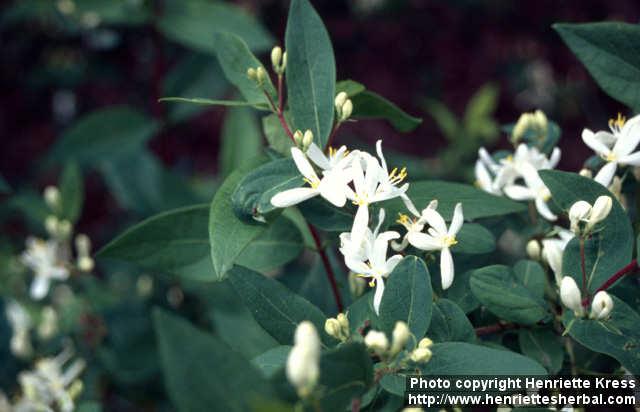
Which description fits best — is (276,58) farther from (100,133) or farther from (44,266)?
(100,133)

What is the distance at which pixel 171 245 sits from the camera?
4.80 ft

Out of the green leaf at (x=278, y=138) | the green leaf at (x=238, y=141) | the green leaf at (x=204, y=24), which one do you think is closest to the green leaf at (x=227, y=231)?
the green leaf at (x=278, y=138)

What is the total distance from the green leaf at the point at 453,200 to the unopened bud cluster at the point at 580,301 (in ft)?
0.76

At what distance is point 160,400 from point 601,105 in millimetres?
3450

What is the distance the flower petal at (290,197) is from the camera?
120 centimetres

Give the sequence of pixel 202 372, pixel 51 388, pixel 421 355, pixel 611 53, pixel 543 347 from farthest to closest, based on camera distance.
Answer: pixel 51 388, pixel 611 53, pixel 543 347, pixel 421 355, pixel 202 372

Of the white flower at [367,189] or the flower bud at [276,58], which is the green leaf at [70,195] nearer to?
the flower bud at [276,58]

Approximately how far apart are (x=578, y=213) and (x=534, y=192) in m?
0.26

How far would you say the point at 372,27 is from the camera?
188 inches

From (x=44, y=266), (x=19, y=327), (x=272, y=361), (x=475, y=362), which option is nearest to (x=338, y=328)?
(x=272, y=361)

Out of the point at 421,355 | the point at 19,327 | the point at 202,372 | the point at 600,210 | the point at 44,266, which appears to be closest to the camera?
the point at 202,372

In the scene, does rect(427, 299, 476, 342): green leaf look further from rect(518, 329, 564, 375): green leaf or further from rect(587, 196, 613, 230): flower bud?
rect(587, 196, 613, 230): flower bud

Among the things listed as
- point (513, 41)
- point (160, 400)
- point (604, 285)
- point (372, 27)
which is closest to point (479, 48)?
point (513, 41)

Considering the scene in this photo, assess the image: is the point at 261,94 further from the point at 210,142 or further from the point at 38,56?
the point at 210,142
